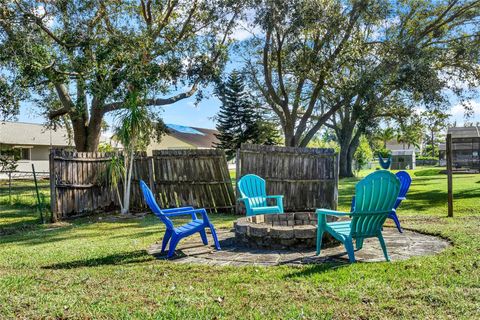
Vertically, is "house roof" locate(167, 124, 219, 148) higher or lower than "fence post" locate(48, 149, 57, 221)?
higher

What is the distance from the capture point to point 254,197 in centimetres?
725

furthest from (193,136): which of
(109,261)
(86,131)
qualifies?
(109,261)

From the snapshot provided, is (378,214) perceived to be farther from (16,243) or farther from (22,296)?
(16,243)

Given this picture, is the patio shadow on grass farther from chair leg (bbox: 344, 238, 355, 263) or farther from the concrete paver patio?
chair leg (bbox: 344, 238, 355, 263)

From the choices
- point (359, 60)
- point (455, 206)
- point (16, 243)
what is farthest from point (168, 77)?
point (455, 206)

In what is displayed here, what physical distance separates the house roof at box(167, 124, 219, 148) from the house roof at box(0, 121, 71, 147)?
8.50 m

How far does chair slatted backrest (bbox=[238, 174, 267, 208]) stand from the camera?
7117mm

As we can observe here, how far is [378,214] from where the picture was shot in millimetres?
4566

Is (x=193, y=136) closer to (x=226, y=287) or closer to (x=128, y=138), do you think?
(x=128, y=138)

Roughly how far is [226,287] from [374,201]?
2.00 meters

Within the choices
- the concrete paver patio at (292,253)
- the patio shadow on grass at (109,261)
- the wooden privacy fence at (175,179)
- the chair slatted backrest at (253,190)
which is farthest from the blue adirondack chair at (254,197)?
the wooden privacy fence at (175,179)

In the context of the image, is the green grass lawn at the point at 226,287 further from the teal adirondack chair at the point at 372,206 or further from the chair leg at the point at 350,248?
the teal adirondack chair at the point at 372,206

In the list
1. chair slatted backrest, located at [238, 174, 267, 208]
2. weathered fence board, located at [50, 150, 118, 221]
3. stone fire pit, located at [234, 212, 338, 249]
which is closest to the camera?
stone fire pit, located at [234, 212, 338, 249]

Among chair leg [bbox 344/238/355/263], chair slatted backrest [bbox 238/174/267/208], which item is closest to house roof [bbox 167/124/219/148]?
chair slatted backrest [bbox 238/174/267/208]
